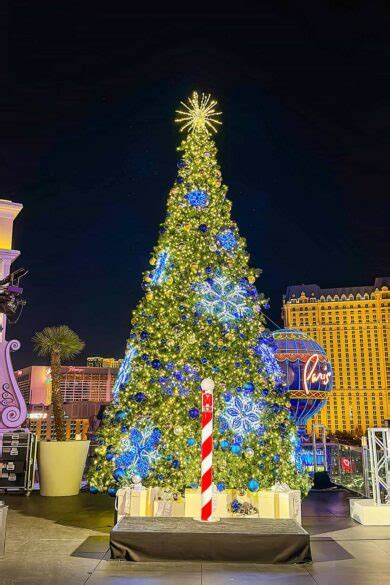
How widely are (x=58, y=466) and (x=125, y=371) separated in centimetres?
385

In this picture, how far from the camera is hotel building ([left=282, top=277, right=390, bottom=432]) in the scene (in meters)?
100

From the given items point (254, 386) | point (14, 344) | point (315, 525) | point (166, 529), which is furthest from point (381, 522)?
point (14, 344)

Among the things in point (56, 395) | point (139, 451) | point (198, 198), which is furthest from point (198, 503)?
point (56, 395)

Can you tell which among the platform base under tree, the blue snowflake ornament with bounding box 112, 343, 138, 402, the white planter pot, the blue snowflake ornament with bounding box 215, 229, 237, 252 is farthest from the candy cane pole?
the white planter pot

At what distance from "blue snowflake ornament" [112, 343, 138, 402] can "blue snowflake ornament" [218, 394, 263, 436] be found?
1397 mm

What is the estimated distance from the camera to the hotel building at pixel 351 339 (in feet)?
328

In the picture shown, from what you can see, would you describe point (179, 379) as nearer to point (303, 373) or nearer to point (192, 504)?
point (192, 504)

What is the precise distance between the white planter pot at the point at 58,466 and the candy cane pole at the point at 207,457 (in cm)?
526

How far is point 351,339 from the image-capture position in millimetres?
102750

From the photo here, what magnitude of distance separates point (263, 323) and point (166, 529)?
10.6ft

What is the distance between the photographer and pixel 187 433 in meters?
6.54

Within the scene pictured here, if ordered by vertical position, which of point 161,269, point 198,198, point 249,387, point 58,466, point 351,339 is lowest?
point 58,466

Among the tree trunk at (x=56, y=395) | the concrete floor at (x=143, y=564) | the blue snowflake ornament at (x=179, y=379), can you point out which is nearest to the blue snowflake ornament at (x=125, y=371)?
the blue snowflake ornament at (x=179, y=379)

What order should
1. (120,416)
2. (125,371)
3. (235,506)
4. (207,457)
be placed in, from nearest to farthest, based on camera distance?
(207,457) < (235,506) < (120,416) < (125,371)
